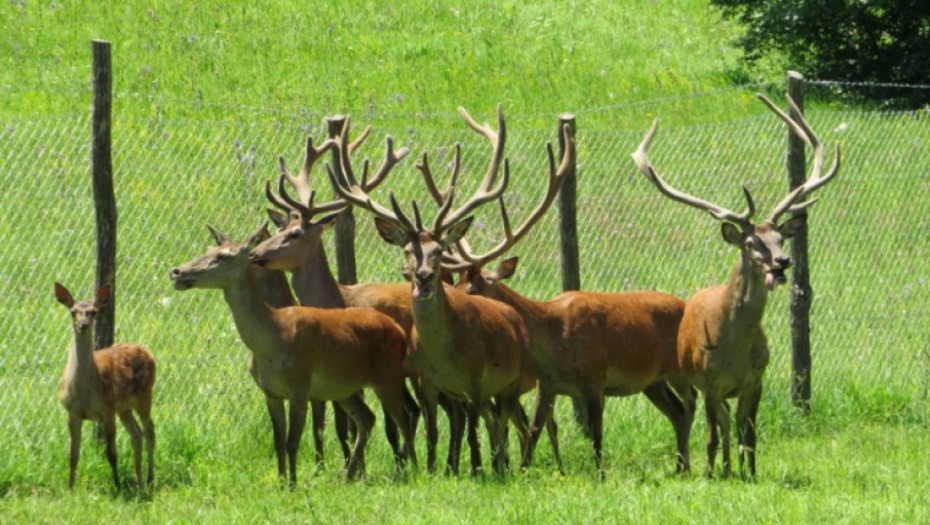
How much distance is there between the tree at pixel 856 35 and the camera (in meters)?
20.2

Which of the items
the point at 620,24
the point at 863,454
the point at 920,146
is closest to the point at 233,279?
the point at 863,454

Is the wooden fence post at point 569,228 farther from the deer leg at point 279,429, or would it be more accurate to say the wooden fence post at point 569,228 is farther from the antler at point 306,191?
the deer leg at point 279,429

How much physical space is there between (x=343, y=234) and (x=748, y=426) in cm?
312

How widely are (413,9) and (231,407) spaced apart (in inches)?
521

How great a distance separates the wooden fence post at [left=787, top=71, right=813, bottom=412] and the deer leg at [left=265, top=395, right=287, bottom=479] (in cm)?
424

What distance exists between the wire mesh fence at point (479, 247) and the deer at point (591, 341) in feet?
5.20

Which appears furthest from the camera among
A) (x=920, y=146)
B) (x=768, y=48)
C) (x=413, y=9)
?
(x=413, y=9)

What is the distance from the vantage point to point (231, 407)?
10914 mm

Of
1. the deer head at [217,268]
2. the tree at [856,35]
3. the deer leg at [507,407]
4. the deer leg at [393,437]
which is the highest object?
the tree at [856,35]

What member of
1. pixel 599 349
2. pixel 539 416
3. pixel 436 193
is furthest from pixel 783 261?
pixel 436 193

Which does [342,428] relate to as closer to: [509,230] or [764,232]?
[509,230]

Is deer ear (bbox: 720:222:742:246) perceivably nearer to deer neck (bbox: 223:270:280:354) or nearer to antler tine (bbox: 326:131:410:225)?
antler tine (bbox: 326:131:410:225)

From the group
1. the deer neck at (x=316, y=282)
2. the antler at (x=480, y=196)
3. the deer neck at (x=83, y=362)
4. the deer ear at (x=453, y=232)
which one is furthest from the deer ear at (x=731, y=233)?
the deer neck at (x=83, y=362)

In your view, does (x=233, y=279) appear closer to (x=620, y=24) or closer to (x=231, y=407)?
(x=231, y=407)
